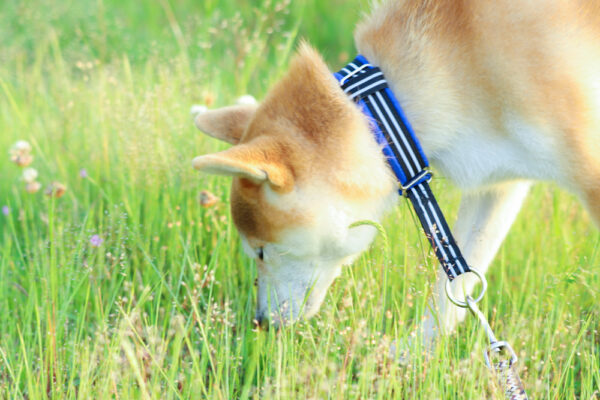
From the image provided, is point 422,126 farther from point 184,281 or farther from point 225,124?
point 184,281

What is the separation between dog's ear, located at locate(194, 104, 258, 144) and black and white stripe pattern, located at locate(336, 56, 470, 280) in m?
0.53

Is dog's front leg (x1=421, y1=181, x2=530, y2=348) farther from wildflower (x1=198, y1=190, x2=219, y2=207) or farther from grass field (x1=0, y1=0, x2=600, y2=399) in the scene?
wildflower (x1=198, y1=190, x2=219, y2=207)

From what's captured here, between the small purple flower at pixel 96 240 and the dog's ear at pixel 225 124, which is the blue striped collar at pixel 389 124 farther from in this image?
the small purple flower at pixel 96 240

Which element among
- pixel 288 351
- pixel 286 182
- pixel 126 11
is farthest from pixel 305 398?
pixel 126 11

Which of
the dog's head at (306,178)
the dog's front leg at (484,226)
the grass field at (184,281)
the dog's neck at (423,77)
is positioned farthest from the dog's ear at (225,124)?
the dog's front leg at (484,226)

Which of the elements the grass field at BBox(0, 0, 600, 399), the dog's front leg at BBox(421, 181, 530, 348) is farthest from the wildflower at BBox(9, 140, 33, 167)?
the dog's front leg at BBox(421, 181, 530, 348)

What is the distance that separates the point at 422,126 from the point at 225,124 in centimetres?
82

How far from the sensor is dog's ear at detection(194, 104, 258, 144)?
2.72 m

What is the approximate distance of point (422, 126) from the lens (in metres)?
2.37

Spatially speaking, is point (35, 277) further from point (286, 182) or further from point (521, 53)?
point (521, 53)

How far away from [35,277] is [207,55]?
231 cm

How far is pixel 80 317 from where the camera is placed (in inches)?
101

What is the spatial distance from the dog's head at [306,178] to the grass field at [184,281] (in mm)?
175

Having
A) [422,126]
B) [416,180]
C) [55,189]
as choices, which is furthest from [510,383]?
[55,189]
